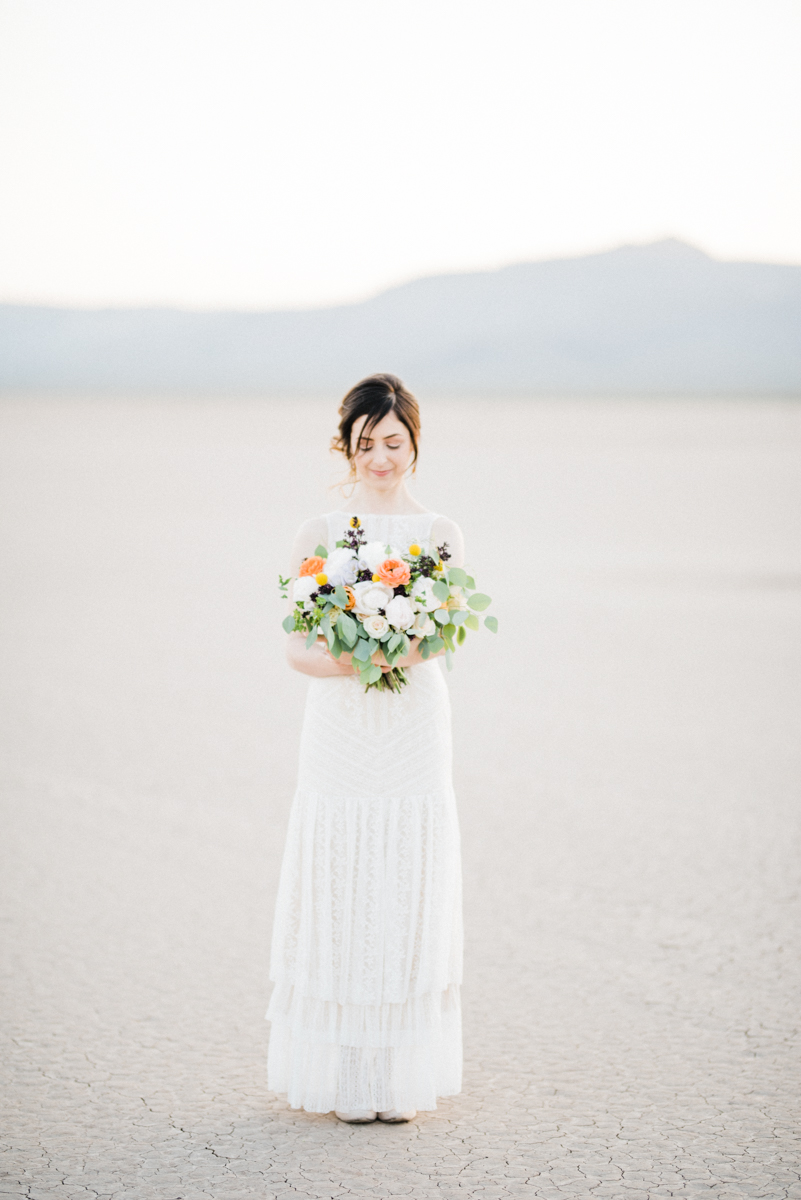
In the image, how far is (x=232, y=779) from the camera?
24.8ft

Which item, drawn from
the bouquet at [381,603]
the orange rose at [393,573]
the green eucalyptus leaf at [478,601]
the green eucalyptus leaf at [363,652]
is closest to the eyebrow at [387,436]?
the bouquet at [381,603]

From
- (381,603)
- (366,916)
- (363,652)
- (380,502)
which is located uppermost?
(380,502)

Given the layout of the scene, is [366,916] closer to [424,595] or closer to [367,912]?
[367,912]

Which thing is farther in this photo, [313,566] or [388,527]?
[388,527]

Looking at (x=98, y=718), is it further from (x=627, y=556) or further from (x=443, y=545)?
(x=627, y=556)

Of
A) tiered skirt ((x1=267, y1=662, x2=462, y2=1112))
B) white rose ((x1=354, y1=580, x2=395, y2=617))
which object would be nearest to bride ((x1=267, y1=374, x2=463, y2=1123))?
tiered skirt ((x1=267, y1=662, x2=462, y2=1112))

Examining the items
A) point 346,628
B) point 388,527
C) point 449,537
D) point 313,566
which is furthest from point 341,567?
point 449,537

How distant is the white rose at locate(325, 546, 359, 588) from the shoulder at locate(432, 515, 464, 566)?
310 millimetres

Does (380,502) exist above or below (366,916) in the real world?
above

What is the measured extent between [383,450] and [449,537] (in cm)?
35

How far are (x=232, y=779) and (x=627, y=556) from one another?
16550 millimetres

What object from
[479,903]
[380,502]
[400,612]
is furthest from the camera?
[479,903]

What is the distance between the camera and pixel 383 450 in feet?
11.8

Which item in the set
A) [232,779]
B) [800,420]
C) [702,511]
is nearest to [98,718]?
[232,779]
